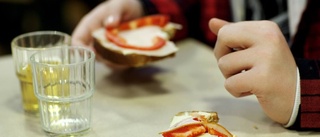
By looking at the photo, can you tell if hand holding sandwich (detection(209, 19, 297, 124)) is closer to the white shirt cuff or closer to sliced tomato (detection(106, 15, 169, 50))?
the white shirt cuff

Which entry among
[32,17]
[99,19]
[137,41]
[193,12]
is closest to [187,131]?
[137,41]

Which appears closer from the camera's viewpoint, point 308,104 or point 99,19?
point 308,104

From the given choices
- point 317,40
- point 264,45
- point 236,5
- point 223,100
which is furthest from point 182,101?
point 236,5

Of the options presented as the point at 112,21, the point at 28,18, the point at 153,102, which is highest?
the point at 112,21

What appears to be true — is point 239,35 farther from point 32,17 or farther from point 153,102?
point 32,17

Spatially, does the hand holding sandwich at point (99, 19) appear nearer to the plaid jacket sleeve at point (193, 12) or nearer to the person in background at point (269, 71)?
the plaid jacket sleeve at point (193, 12)

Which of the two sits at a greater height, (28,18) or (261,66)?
(261,66)

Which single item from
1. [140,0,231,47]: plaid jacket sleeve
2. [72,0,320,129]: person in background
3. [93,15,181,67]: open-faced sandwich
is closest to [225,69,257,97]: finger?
[72,0,320,129]: person in background
